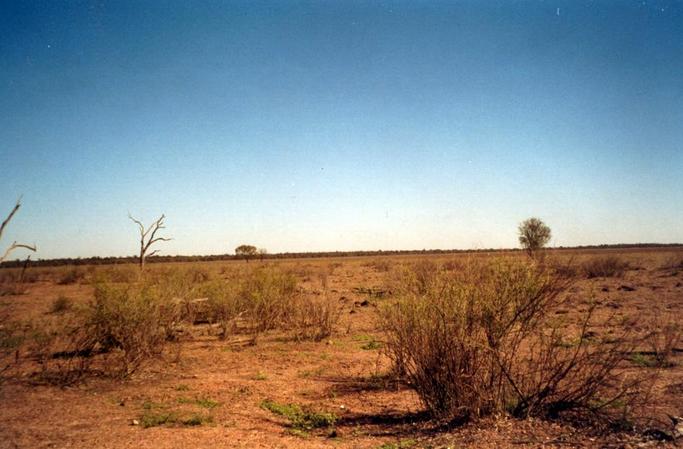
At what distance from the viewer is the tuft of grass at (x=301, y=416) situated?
5.10 meters

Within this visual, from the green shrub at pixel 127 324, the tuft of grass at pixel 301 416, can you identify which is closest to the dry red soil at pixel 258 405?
the tuft of grass at pixel 301 416

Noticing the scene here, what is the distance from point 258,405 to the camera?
5883 millimetres

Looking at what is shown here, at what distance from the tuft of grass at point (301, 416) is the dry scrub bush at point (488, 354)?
1.28m

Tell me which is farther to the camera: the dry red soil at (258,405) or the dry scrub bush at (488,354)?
the dry scrub bush at (488,354)

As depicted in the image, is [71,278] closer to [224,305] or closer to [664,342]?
[224,305]

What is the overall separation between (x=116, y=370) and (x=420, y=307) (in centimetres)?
596

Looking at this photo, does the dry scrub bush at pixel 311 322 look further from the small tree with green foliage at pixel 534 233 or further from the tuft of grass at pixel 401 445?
the small tree with green foliage at pixel 534 233

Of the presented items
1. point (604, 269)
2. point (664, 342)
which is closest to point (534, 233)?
point (604, 269)

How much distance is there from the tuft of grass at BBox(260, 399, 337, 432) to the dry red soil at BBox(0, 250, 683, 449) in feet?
0.40

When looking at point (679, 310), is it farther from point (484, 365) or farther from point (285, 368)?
point (285, 368)

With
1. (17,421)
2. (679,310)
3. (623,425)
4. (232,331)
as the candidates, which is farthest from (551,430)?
(679,310)

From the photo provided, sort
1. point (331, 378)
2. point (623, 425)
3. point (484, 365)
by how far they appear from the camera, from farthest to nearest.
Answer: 1. point (331, 378)
2. point (484, 365)
3. point (623, 425)

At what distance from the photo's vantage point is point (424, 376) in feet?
15.9

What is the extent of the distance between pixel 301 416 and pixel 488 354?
8.64 ft
